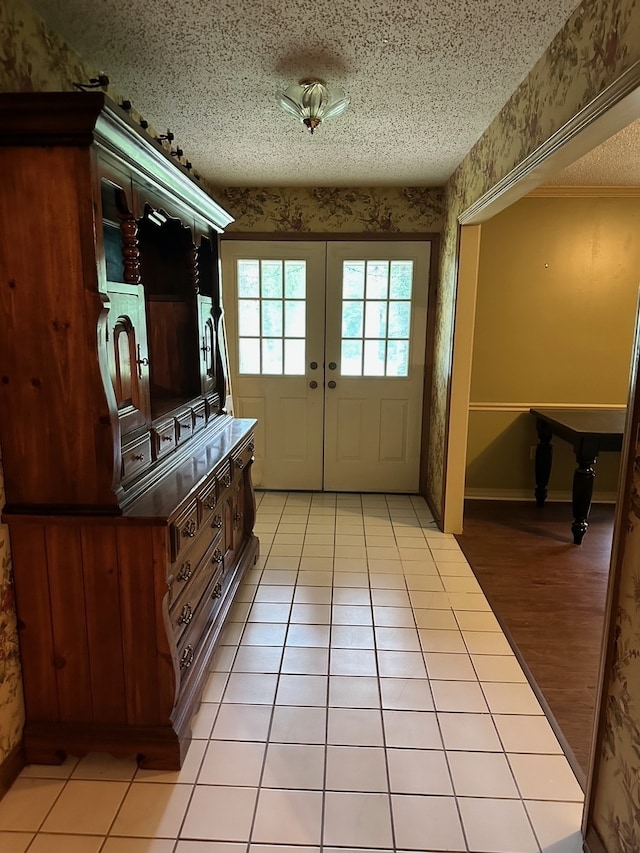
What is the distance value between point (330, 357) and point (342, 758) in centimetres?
298

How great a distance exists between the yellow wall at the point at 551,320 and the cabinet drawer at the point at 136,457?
9.75ft

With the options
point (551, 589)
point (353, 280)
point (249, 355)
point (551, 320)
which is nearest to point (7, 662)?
point (551, 589)

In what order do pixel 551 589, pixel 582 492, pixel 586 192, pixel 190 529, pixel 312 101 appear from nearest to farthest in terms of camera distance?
pixel 190 529, pixel 312 101, pixel 551 589, pixel 582 492, pixel 586 192

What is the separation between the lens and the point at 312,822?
61.4 inches

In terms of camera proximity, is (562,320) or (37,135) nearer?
(37,135)

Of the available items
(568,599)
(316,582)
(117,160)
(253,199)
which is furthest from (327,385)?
(117,160)

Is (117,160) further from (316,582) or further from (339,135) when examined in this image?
(316,582)

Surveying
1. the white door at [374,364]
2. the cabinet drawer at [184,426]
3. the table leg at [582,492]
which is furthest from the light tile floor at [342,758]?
the white door at [374,364]

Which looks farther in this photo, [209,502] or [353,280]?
[353,280]

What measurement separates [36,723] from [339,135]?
2875 millimetres

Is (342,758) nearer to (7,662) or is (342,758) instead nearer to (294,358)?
(7,662)

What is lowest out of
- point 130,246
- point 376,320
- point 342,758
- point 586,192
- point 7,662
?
point 342,758

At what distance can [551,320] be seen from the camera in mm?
4098

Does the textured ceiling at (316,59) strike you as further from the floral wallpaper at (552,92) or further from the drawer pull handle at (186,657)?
the drawer pull handle at (186,657)
